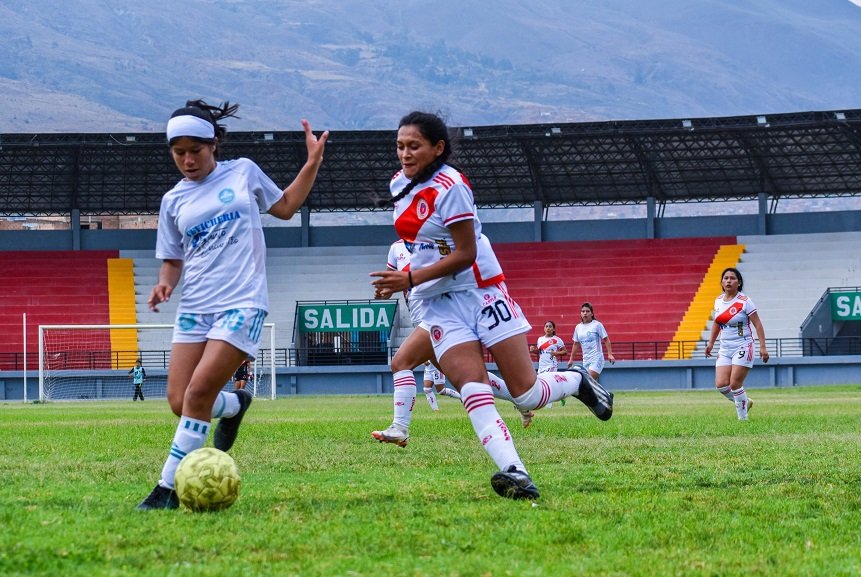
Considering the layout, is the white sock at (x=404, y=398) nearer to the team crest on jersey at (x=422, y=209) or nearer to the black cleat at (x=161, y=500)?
the team crest on jersey at (x=422, y=209)

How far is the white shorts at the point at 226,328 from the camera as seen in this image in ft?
21.9

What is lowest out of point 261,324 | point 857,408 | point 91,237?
point 857,408

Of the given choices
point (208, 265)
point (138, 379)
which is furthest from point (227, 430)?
point (138, 379)

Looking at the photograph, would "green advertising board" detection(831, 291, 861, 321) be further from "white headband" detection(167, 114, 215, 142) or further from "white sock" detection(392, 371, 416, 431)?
"white headband" detection(167, 114, 215, 142)

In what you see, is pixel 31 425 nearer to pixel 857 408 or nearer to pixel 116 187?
pixel 857 408

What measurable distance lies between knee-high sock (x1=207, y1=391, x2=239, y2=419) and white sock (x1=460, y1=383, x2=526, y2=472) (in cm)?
147

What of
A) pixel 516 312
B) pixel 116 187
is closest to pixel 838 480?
pixel 516 312

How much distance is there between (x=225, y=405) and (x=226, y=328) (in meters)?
0.93

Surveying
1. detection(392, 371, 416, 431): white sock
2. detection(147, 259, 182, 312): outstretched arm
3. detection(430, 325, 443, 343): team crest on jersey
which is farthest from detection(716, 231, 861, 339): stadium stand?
detection(147, 259, 182, 312): outstretched arm

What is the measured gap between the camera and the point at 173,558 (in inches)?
190

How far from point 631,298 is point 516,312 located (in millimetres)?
38567

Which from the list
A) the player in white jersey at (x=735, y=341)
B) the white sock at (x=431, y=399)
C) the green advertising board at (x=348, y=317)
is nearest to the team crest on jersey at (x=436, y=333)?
the player in white jersey at (x=735, y=341)

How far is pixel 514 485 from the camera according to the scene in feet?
22.1

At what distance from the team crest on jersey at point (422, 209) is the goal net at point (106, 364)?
3023cm
